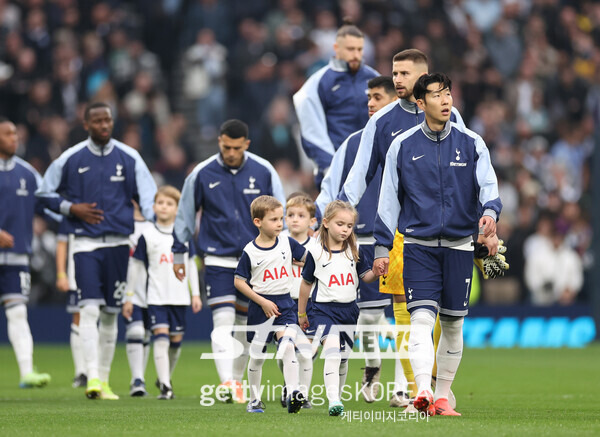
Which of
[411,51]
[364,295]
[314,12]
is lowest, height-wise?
[364,295]

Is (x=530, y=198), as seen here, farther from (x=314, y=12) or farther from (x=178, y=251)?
(x=178, y=251)

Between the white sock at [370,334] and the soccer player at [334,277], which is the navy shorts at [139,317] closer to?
the white sock at [370,334]

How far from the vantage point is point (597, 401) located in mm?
10867

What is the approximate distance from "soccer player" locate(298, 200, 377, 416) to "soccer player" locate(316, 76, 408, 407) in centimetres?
151

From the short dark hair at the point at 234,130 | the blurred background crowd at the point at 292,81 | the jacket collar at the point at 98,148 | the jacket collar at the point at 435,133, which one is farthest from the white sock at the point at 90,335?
the blurred background crowd at the point at 292,81

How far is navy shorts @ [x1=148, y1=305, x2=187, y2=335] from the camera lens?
1210cm

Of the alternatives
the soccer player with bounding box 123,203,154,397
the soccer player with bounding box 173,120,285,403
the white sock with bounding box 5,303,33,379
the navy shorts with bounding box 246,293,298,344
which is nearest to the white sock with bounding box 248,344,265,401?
the navy shorts with bounding box 246,293,298,344

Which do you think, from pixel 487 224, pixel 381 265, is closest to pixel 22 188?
pixel 381 265

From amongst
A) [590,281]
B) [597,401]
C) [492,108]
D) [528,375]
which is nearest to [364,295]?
[597,401]

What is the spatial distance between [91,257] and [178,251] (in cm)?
96

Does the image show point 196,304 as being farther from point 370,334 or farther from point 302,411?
point 302,411

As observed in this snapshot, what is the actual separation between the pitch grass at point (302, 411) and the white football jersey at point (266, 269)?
3.31ft

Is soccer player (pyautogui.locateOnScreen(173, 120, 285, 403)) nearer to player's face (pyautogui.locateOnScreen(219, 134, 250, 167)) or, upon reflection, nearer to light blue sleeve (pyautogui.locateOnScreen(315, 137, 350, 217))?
player's face (pyautogui.locateOnScreen(219, 134, 250, 167))

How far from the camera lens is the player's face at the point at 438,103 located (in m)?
8.79
